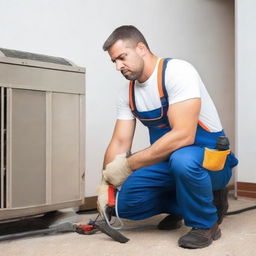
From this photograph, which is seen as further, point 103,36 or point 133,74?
point 103,36

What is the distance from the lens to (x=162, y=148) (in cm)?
144

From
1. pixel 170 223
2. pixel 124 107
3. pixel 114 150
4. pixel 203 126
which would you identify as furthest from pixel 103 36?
pixel 170 223

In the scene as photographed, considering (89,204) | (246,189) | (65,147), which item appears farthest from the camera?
(246,189)

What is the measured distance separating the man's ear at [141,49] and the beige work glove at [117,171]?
371 mm

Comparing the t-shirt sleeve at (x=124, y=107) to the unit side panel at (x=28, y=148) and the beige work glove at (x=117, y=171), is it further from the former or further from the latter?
the unit side panel at (x=28, y=148)

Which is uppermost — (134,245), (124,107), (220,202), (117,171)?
(124,107)

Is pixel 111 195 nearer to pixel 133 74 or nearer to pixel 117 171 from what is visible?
pixel 117 171

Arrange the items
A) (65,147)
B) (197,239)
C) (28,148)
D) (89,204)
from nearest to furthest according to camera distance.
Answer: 1. (197,239)
2. (28,148)
3. (65,147)
4. (89,204)

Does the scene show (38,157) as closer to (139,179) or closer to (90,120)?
(139,179)

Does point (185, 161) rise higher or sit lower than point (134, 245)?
higher

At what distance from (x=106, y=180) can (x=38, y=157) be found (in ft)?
0.85

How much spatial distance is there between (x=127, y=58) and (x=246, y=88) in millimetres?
1223

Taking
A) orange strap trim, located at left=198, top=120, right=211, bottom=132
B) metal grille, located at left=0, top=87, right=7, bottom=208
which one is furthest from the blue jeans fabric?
metal grille, located at left=0, top=87, right=7, bottom=208

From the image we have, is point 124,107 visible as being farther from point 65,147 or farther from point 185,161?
point 185,161
